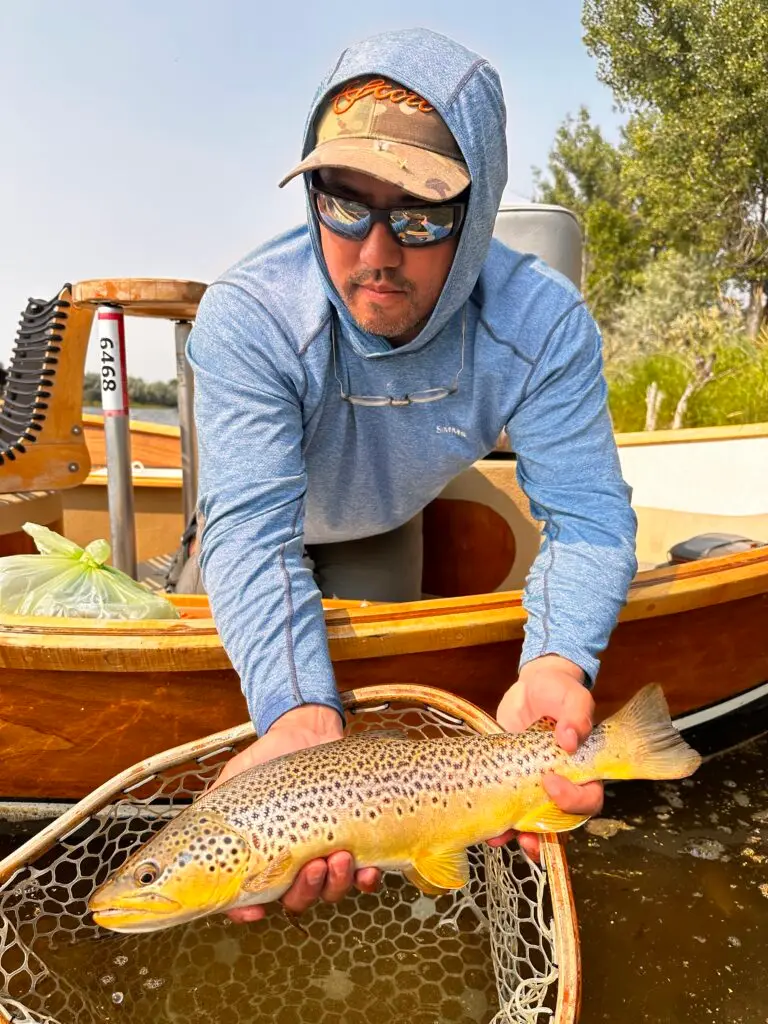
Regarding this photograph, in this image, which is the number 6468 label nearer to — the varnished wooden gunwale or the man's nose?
the varnished wooden gunwale

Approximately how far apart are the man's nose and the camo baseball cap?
0.44ft

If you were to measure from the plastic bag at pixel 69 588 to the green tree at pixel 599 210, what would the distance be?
26422mm

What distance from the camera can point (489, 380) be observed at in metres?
1.99

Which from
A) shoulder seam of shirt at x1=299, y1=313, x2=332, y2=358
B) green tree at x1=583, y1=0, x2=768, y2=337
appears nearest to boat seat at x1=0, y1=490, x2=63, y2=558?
shoulder seam of shirt at x1=299, y1=313, x2=332, y2=358

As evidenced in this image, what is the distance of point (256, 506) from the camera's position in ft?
5.78

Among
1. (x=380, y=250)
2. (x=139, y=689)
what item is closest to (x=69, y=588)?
(x=139, y=689)

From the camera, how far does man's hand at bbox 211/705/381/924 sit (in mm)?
1345

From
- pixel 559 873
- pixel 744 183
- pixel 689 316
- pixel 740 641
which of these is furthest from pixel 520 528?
pixel 744 183

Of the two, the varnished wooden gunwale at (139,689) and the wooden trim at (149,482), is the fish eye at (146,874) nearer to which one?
the varnished wooden gunwale at (139,689)

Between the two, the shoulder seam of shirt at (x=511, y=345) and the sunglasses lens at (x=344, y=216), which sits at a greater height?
the sunglasses lens at (x=344, y=216)

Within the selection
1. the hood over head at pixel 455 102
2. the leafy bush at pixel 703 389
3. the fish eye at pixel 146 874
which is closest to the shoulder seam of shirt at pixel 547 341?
A: the hood over head at pixel 455 102

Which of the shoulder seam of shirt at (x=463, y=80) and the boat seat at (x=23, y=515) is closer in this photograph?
the shoulder seam of shirt at (x=463, y=80)

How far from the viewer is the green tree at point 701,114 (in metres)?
20.5

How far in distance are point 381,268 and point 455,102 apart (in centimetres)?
37
